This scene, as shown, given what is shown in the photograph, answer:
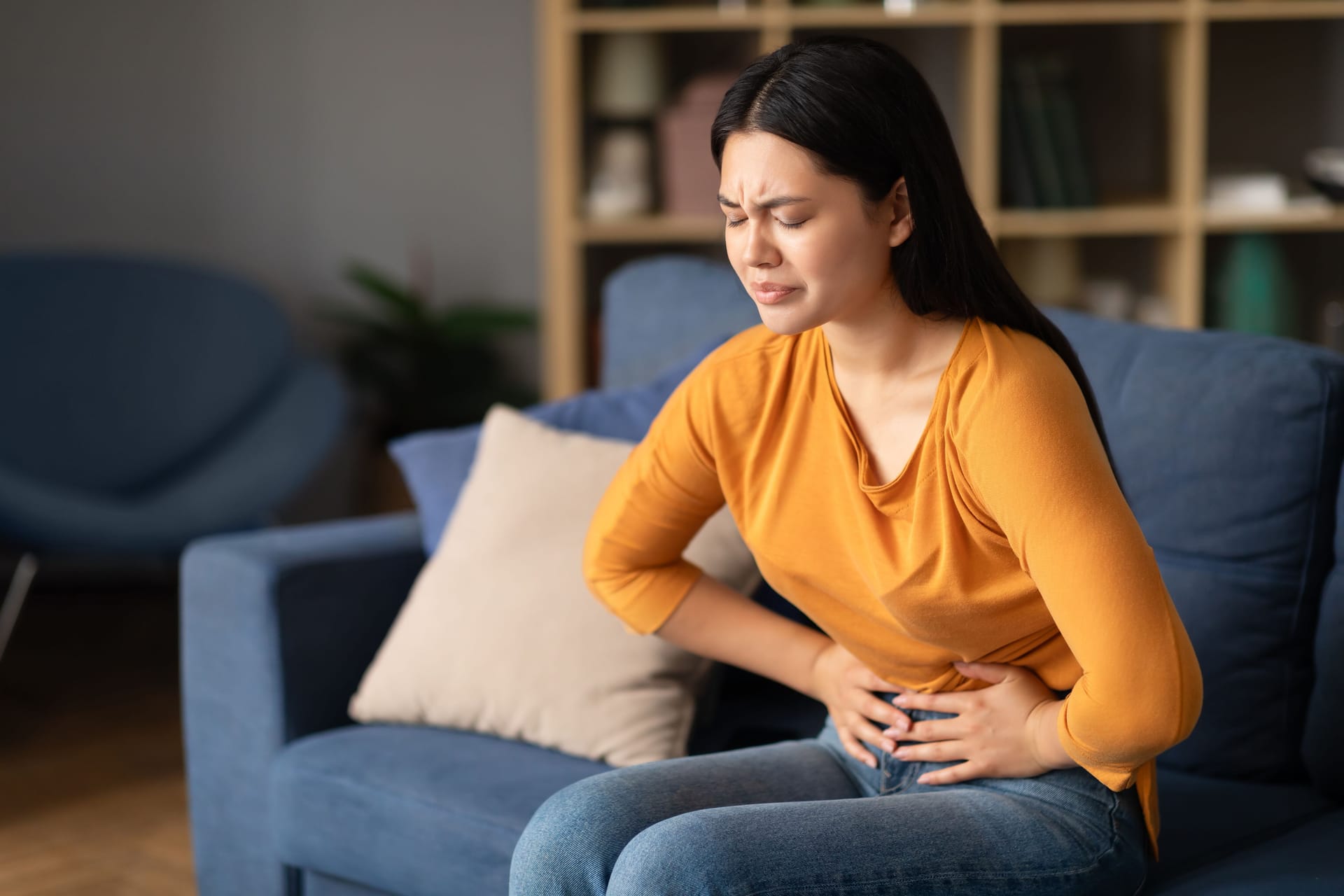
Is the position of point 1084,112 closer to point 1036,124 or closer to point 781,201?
point 1036,124

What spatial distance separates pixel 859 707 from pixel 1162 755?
43 centimetres

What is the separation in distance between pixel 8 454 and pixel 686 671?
2.26 m

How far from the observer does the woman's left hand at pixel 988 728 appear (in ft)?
3.52

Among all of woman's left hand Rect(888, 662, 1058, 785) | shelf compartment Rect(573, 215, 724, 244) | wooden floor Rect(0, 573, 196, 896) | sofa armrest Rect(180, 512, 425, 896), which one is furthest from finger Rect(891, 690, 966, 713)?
Result: shelf compartment Rect(573, 215, 724, 244)

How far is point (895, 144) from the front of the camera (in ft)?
3.27

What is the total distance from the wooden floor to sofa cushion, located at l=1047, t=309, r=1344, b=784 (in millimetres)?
1445

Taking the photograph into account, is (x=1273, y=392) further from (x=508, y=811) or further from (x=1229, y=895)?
(x=508, y=811)

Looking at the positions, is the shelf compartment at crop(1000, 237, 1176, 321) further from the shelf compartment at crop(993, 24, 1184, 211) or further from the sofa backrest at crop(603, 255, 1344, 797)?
the sofa backrest at crop(603, 255, 1344, 797)

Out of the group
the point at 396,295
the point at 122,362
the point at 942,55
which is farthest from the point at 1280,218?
the point at 122,362

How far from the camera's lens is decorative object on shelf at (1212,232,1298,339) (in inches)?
116

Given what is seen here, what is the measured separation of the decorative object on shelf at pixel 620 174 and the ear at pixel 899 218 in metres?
2.04

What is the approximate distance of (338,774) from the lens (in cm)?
150

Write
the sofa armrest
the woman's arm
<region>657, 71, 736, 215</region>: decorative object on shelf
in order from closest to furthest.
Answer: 1. the woman's arm
2. the sofa armrest
3. <region>657, 71, 736, 215</region>: decorative object on shelf

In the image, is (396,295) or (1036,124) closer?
(1036,124)
